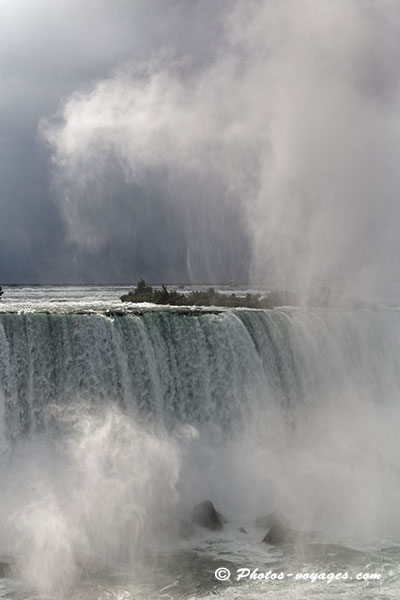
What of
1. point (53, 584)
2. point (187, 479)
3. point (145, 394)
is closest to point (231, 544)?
point (187, 479)

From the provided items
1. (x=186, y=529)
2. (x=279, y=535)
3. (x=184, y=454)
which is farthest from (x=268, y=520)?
(x=184, y=454)

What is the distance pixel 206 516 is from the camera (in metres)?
14.0

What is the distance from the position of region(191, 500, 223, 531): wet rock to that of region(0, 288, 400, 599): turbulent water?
10.3 inches

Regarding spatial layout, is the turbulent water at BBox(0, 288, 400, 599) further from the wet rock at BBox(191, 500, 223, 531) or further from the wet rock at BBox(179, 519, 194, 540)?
the wet rock at BBox(191, 500, 223, 531)

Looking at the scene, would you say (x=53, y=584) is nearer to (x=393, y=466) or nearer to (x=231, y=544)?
(x=231, y=544)

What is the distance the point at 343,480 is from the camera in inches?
655

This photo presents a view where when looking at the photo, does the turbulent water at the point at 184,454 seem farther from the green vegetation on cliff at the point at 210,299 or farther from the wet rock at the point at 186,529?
the green vegetation on cliff at the point at 210,299

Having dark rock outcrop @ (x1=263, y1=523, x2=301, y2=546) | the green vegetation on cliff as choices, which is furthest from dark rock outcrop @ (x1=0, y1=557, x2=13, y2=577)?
the green vegetation on cliff

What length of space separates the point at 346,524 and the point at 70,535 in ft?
21.8

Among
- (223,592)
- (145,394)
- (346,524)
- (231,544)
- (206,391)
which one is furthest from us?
(206,391)

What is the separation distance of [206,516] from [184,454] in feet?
9.22

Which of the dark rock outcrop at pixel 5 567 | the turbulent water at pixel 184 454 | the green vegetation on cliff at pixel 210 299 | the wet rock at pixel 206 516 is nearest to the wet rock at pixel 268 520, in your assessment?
the turbulent water at pixel 184 454

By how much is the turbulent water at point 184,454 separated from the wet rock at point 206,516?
0.86ft

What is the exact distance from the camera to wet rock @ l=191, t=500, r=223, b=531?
13891 millimetres
